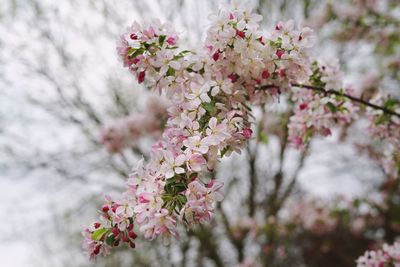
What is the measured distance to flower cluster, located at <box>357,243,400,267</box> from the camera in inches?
89.8

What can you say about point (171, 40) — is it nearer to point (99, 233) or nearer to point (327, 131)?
point (99, 233)

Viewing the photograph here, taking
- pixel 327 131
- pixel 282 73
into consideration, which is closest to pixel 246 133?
pixel 282 73

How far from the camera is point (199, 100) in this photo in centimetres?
164

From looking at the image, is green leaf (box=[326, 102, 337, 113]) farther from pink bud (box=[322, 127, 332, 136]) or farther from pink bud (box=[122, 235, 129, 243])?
pink bud (box=[122, 235, 129, 243])

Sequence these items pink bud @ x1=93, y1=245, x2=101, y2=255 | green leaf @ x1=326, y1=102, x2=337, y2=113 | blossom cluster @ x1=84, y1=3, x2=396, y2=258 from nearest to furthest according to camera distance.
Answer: blossom cluster @ x1=84, y1=3, x2=396, y2=258 → pink bud @ x1=93, y1=245, x2=101, y2=255 → green leaf @ x1=326, y1=102, x2=337, y2=113

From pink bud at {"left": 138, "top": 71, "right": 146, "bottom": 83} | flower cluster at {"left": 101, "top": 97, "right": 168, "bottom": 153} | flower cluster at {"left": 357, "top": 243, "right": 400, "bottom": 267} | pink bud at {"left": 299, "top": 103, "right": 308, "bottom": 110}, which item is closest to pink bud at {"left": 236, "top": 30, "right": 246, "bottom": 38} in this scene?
pink bud at {"left": 138, "top": 71, "right": 146, "bottom": 83}

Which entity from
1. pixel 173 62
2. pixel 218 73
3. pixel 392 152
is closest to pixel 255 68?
pixel 218 73

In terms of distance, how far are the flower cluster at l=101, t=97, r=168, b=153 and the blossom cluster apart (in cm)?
240

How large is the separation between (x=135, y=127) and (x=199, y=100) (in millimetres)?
2748

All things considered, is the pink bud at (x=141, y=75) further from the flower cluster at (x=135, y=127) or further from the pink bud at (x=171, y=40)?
the flower cluster at (x=135, y=127)

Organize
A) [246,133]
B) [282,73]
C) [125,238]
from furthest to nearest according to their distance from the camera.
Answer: [282,73] < [246,133] < [125,238]

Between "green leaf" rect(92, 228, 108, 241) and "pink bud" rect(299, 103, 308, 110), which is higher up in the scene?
"pink bud" rect(299, 103, 308, 110)

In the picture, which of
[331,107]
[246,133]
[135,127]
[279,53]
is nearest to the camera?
[246,133]

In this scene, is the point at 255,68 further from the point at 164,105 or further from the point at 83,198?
the point at 83,198
